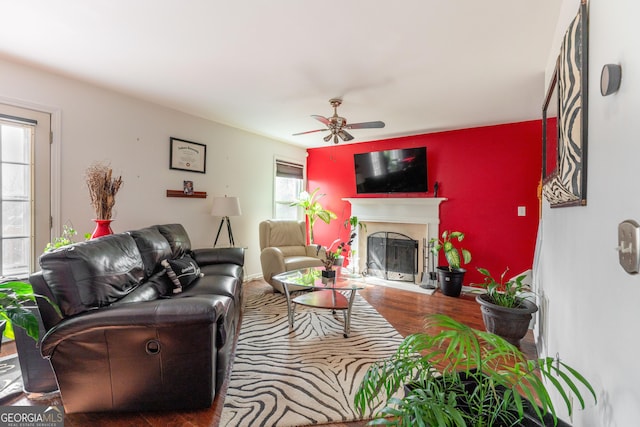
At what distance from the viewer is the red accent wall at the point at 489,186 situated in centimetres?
392

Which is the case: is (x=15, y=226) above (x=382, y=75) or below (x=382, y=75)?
below

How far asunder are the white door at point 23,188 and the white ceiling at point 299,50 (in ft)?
1.78

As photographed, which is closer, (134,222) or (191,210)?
(134,222)

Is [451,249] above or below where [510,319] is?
above

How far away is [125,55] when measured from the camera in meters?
2.43

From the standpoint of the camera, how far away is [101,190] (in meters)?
2.78

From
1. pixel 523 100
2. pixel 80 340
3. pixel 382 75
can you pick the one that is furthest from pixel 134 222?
pixel 523 100

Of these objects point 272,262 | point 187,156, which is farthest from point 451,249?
point 187,156

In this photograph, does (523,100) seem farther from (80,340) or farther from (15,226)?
(15,226)

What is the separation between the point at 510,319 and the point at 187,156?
156 inches

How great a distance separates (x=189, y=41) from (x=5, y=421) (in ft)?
8.09

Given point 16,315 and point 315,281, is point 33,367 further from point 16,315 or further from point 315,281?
point 315,281

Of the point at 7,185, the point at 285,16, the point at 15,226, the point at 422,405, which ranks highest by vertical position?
the point at 285,16

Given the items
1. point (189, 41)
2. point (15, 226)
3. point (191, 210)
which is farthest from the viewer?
point (191, 210)
